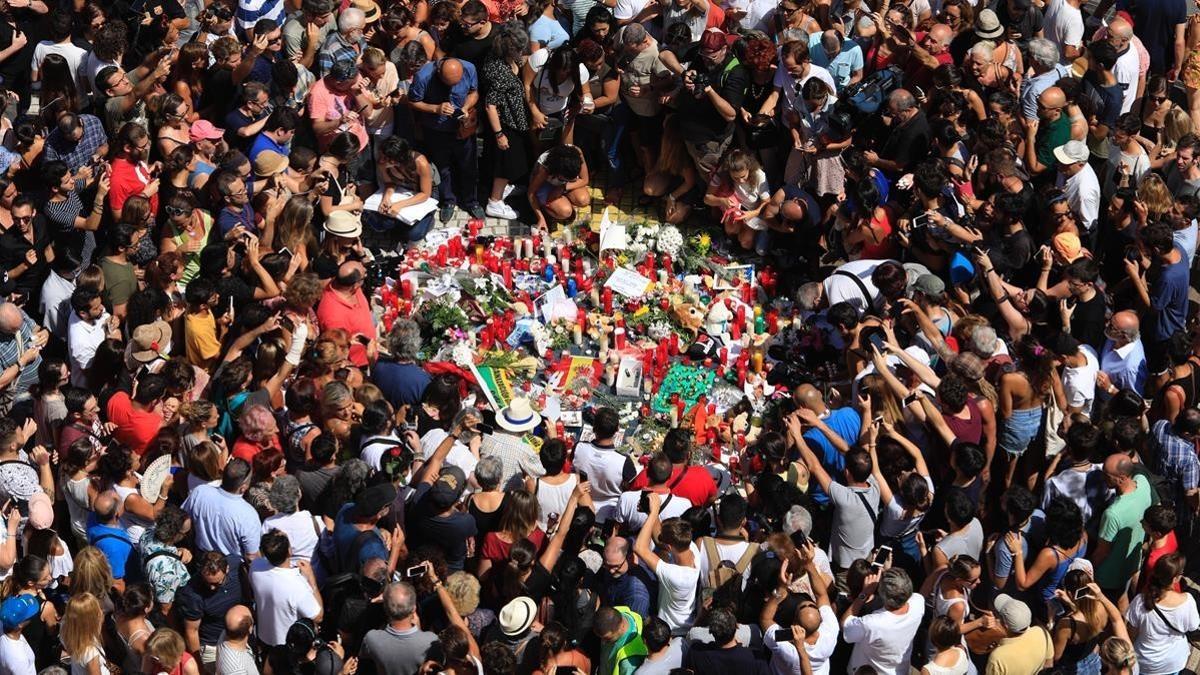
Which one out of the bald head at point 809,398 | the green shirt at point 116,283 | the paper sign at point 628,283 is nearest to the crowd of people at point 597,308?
the green shirt at point 116,283

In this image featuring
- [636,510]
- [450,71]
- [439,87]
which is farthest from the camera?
[439,87]

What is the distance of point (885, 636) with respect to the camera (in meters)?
11.8

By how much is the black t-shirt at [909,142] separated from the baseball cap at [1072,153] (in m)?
1.34

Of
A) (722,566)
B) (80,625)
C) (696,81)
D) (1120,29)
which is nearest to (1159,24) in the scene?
(1120,29)

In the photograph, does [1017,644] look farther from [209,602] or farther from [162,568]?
[162,568]

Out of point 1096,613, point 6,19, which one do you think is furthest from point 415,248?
point 1096,613

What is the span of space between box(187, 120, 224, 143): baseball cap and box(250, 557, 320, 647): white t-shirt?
19.6 feet

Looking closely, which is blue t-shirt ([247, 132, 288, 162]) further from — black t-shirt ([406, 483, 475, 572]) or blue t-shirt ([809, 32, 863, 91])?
blue t-shirt ([809, 32, 863, 91])

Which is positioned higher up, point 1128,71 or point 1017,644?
point 1128,71

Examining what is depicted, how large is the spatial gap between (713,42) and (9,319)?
7.67 m

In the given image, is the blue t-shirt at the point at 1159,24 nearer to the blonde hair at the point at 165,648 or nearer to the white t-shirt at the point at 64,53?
the white t-shirt at the point at 64,53

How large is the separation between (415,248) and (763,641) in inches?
283

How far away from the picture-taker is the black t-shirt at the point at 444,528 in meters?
12.5

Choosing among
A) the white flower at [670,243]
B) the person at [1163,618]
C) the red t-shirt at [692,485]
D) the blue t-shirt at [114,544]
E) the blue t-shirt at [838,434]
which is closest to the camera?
the person at [1163,618]
